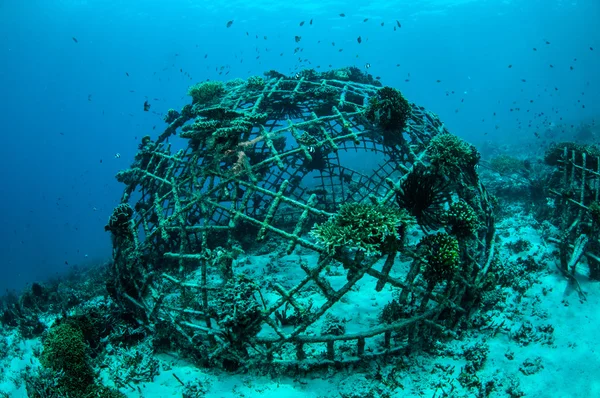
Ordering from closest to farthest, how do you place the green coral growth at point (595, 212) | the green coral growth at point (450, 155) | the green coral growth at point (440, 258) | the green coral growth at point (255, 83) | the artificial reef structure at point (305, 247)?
the artificial reef structure at point (305, 247)
the green coral growth at point (440, 258)
the green coral growth at point (450, 155)
the green coral growth at point (595, 212)
the green coral growth at point (255, 83)

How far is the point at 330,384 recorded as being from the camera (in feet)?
21.6

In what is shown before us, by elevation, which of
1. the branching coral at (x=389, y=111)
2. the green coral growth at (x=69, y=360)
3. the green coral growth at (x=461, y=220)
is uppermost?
the branching coral at (x=389, y=111)

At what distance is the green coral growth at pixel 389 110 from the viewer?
32.2 feet

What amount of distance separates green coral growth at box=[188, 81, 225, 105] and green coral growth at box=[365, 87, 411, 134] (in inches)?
277

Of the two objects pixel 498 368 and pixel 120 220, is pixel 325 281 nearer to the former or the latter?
pixel 498 368

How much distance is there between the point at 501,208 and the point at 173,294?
16.1m

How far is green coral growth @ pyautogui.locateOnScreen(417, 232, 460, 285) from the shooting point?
6.82m

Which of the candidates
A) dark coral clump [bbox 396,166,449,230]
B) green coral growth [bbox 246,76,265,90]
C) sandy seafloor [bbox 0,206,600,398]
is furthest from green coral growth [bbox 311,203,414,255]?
green coral growth [bbox 246,76,265,90]

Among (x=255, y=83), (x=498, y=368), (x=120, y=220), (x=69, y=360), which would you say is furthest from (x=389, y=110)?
(x=69, y=360)

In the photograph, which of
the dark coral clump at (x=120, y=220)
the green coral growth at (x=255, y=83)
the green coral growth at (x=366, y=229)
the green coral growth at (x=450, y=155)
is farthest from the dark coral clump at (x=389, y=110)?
the dark coral clump at (x=120, y=220)

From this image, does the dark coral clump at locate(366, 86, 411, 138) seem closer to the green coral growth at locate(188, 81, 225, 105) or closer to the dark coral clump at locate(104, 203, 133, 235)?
the green coral growth at locate(188, 81, 225, 105)

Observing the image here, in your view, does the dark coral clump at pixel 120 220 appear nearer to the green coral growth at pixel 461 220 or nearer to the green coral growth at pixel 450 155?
the green coral growth at pixel 461 220

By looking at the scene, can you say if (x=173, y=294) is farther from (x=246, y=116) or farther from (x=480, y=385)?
(x=480, y=385)

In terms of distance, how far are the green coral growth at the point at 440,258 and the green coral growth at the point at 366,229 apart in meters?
0.74
